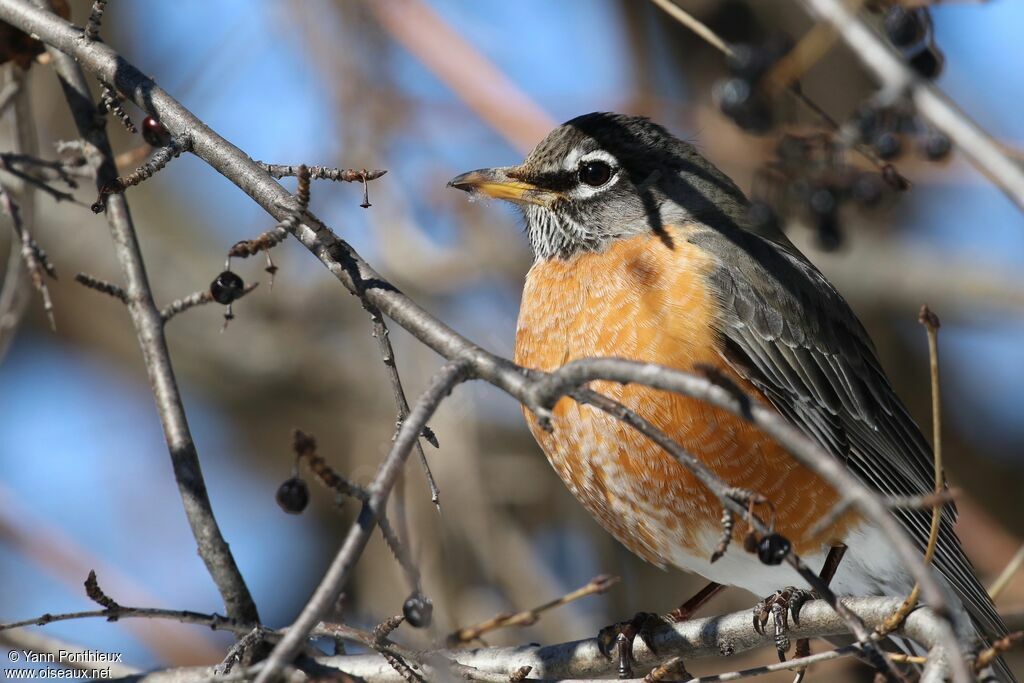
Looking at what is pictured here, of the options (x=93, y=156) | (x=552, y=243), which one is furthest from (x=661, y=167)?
(x=93, y=156)

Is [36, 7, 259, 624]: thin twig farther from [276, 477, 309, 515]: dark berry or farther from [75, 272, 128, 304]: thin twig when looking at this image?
[276, 477, 309, 515]: dark berry

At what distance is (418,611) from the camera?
231 centimetres

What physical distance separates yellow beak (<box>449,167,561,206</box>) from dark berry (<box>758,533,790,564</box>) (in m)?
2.38

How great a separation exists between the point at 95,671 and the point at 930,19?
9.60 ft

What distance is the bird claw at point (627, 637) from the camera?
3498 mm

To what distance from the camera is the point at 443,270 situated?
6012mm

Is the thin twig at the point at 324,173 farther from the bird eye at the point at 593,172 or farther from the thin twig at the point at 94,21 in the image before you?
the bird eye at the point at 593,172

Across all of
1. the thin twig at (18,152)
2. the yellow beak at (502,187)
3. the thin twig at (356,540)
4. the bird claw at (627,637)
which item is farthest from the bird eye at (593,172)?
the thin twig at (356,540)

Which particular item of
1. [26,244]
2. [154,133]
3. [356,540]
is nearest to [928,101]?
[356,540]

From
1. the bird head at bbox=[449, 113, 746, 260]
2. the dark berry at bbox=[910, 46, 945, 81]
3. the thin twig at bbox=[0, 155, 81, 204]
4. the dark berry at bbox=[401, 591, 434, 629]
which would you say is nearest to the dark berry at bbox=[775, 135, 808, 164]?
the dark berry at bbox=[910, 46, 945, 81]

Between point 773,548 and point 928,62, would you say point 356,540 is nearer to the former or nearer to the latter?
point 773,548

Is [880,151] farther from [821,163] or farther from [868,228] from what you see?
[868,228]

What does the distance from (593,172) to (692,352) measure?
1262 mm

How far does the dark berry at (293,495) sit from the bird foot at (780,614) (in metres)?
1.45
